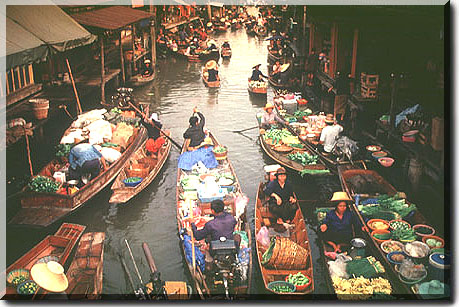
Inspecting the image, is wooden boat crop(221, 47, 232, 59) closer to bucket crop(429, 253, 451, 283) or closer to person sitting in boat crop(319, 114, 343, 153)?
person sitting in boat crop(319, 114, 343, 153)

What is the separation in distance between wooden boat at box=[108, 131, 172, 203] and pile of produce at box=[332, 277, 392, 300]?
4.13 meters

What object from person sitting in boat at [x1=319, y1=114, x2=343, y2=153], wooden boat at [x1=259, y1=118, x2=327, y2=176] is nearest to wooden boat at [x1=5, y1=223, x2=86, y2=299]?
wooden boat at [x1=259, y1=118, x2=327, y2=176]

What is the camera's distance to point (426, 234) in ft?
24.3

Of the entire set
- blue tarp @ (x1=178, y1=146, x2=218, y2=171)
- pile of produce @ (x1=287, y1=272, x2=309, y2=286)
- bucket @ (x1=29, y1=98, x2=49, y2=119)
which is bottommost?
pile of produce @ (x1=287, y1=272, x2=309, y2=286)

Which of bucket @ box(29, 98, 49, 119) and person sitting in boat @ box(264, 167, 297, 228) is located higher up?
bucket @ box(29, 98, 49, 119)

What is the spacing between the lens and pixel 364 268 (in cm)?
675

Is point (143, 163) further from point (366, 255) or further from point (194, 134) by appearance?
point (366, 255)

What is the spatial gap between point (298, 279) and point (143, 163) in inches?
202

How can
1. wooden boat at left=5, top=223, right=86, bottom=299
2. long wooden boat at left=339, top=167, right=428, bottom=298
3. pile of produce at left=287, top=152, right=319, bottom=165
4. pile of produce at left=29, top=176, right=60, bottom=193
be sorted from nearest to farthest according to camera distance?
wooden boat at left=5, top=223, right=86, bottom=299
long wooden boat at left=339, top=167, right=428, bottom=298
pile of produce at left=29, top=176, right=60, bottom=193
pile of produce at left=287, top=152, right=319, bottom=165

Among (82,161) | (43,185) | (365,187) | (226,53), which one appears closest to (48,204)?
(43,185)

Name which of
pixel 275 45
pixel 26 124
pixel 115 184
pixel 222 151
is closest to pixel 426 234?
pixel 222 151

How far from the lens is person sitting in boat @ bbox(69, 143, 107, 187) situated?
9.23 metres

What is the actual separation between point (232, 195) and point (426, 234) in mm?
3077

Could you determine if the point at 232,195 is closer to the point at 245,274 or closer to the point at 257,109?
the point at 245,274
